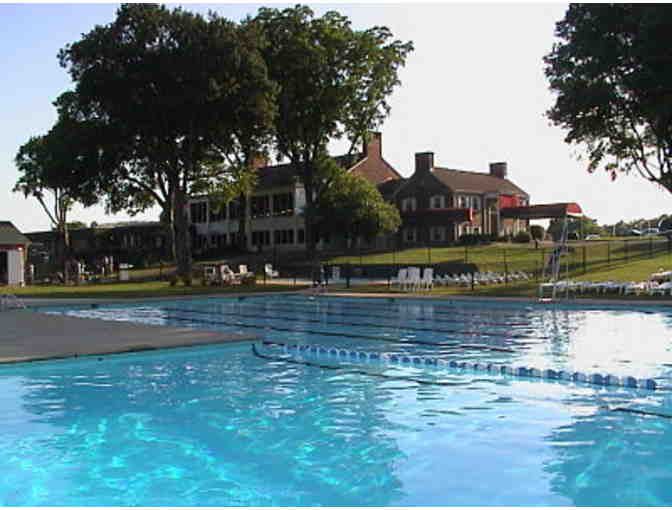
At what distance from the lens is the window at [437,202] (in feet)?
196

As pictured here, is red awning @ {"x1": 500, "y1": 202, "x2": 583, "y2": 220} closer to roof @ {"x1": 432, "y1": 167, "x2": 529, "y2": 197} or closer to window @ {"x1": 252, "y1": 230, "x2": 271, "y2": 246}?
roof @ {"x1": 432, "y1": 167, "x2": 529, "y2": 197}

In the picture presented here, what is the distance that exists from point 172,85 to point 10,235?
52.1ft

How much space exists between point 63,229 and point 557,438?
57.0 m

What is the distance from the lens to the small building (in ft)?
143

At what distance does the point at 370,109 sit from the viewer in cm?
4828

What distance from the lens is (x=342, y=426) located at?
8.76 meters

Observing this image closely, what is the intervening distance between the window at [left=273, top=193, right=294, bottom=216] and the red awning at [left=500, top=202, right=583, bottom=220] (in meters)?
18.2

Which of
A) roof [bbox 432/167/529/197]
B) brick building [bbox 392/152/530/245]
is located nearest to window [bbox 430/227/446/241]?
brick building [bbox 392/152/530/245]

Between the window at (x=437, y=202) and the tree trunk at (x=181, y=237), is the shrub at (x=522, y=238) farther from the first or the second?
the tree trunk at (x=181, y=237)

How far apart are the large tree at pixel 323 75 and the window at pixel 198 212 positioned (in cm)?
2253

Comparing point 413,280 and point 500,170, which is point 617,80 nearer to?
point 413,280

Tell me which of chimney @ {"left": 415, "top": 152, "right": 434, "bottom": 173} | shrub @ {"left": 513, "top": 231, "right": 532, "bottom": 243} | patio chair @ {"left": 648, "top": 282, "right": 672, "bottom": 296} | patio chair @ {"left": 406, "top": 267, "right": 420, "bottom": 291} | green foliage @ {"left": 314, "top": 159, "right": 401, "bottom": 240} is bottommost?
patio chair @ {"left": 648, "top": 282, "right": 672, "bottom": 296}

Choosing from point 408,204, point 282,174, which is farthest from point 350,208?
point 282,174

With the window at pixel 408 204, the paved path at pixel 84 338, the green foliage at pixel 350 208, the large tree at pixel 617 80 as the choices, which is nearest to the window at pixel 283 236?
the window at pixel 408 204
